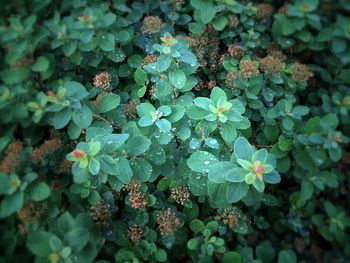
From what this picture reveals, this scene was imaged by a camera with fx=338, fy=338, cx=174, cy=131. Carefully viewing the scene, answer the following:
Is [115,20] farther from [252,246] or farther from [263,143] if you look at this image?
[252,246]

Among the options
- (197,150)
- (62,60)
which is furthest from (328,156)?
(62,60)

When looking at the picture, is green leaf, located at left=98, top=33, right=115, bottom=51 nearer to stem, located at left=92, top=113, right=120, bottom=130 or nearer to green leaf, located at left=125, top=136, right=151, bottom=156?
stem, located at left=92, top=113, right=120, bottom=130

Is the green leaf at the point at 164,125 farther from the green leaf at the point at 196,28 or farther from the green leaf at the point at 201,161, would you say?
the green leaf at the point at 196,28

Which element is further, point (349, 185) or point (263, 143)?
point (349, 185)

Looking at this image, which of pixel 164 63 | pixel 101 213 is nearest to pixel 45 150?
pixel 101 213

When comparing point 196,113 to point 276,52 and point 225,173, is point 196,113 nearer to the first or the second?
point 225,173

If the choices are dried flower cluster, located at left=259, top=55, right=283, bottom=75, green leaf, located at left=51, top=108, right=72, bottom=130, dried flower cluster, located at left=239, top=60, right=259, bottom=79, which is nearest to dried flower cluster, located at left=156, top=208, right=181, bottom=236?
green leaf, located at left=51, top=108, right=72, bottom=130
